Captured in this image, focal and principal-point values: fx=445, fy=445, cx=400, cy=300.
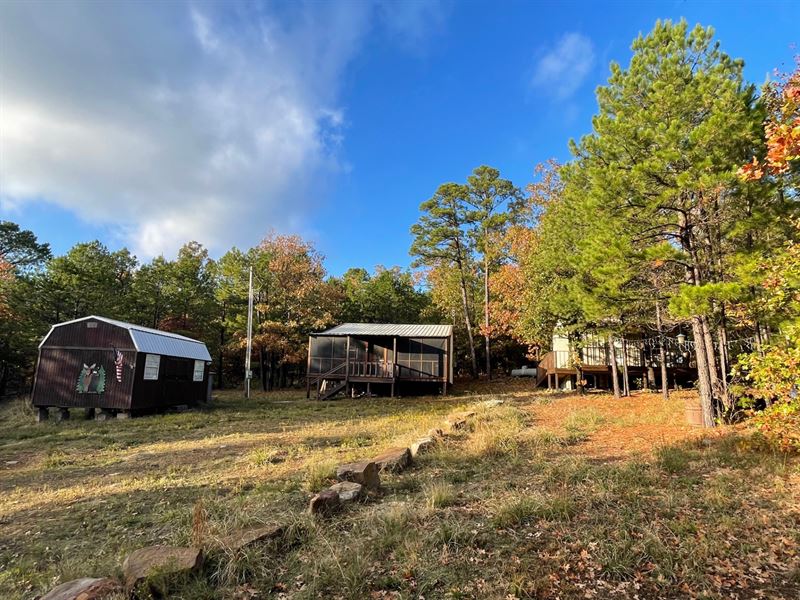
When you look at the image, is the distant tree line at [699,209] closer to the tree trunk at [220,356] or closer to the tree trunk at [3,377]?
the tree trunk at [220,356]

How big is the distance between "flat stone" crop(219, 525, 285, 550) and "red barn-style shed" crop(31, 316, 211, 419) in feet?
46.6

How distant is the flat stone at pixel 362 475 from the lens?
583cm

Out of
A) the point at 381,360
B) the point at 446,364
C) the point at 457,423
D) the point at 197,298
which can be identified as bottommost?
the point at 457,423

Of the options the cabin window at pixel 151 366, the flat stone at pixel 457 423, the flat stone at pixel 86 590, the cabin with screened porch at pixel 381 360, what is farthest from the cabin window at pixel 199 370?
the flat stone at pixel 86 590

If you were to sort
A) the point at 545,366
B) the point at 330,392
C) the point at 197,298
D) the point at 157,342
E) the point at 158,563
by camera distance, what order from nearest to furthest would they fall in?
1. the point at 158,563
2. the point at 157,342
3. the point at 545,366
4. the point at 330,392
5. the point at 197,298

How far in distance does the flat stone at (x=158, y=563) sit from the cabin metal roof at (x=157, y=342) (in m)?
14.4

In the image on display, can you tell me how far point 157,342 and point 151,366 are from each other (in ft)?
3.59

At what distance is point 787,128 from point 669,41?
7.34m

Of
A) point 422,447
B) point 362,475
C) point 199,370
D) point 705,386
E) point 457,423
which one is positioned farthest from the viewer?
point 199,370

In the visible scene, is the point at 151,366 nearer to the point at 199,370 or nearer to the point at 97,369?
the point at 97,369

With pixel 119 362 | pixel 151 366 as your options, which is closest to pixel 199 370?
pixel 151 366

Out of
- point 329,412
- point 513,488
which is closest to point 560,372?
point 329,412

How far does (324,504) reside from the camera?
16.2 ft

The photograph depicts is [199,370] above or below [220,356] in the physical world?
below
